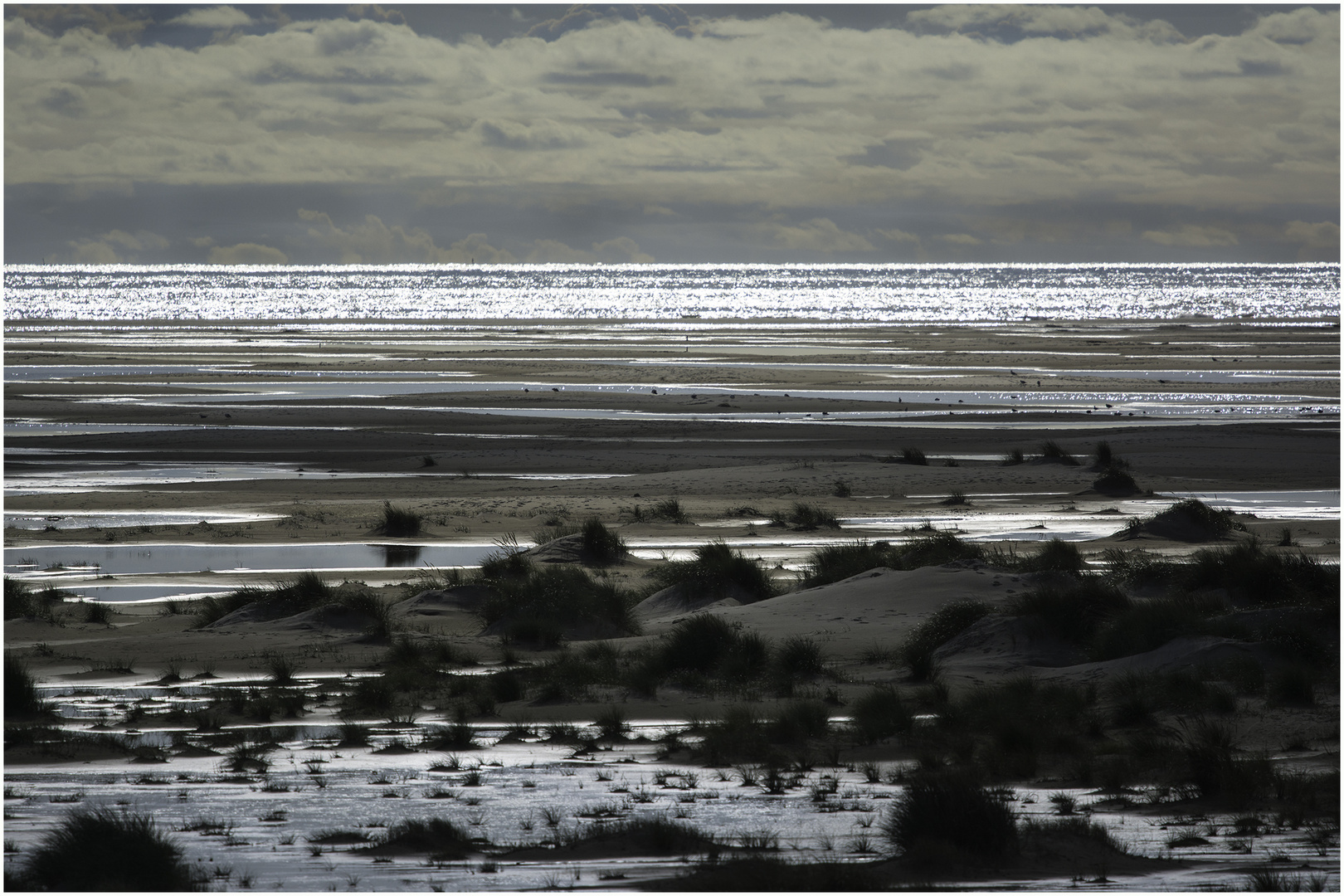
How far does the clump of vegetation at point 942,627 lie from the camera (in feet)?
43.8

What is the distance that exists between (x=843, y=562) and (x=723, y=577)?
6.01 feet

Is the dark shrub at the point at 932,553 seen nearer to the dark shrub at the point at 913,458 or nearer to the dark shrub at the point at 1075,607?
the dark shrub at the point at 1075,607

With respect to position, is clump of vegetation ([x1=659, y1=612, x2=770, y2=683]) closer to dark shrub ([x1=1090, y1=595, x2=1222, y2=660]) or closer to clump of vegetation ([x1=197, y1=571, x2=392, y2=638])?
dark shrub ([x1=1090, y1=595, x2=1222, y2=660])

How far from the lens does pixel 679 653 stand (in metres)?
13.5

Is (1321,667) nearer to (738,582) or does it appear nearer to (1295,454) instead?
(738,582)

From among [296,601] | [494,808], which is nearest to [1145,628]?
[494,808]

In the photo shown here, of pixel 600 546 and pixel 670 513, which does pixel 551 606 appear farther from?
pixel 670 513

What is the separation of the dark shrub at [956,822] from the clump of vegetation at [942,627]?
568 centimetres

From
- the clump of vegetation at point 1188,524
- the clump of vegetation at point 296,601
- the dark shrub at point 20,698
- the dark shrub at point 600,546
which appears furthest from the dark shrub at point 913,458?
the dark shrub at point 20,698

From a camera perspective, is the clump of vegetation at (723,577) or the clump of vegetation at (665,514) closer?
the clump of vegetation at (723,577)

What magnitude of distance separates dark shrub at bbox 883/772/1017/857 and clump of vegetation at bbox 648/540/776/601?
32.0 ft

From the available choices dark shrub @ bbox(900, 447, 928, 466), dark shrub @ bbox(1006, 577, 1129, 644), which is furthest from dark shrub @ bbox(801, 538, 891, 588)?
dark shrub @ bbox(900, 447, 928, 466)

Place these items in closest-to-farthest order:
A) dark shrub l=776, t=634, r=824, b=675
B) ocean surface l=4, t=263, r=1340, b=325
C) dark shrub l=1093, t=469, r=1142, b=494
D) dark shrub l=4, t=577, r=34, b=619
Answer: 1. dark shrub l=776, t=634, r=824, b=675
2. dark shrub l=4, t=577, r=34, b=619
3. dark shrub l=1093, t=469, r=1142, b=494
4. ocean surface l=4, t=263, r=1340, b=325

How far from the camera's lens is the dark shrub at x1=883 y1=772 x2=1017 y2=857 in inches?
282
